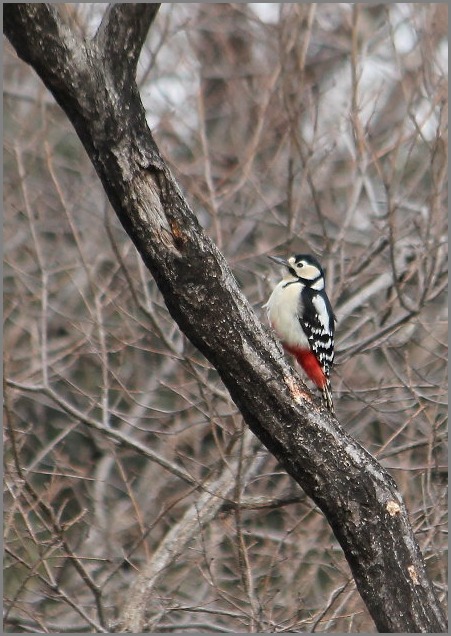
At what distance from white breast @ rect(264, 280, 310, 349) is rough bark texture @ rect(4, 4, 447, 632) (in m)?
1.88

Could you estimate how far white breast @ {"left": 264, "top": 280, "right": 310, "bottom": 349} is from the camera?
586cm

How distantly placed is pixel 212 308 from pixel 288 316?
7.14ft

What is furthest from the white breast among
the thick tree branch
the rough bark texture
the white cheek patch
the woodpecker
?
the thick tree branch

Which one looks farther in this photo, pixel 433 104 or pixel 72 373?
pixel 72 373

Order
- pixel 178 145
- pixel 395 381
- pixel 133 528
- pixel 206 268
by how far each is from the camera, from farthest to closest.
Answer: pixel 178 145 → pixel 133 528 → pixel 395 381 → pixel 206 268

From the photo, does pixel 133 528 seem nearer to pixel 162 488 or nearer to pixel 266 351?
pixel 162 488

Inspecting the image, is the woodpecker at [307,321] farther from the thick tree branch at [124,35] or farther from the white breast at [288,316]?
the thick tree branch at [124,35]

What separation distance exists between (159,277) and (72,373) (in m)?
6.96

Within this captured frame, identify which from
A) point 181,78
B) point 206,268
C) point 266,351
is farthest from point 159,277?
point 181,78

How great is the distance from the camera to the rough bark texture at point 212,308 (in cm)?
344

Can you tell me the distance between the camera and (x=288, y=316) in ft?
19.3

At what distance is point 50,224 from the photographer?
11.1 meters

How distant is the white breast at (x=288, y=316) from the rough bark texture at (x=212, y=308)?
6.15 feet

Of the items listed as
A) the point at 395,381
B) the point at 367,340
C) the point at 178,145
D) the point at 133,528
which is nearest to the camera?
the point at 367,340
